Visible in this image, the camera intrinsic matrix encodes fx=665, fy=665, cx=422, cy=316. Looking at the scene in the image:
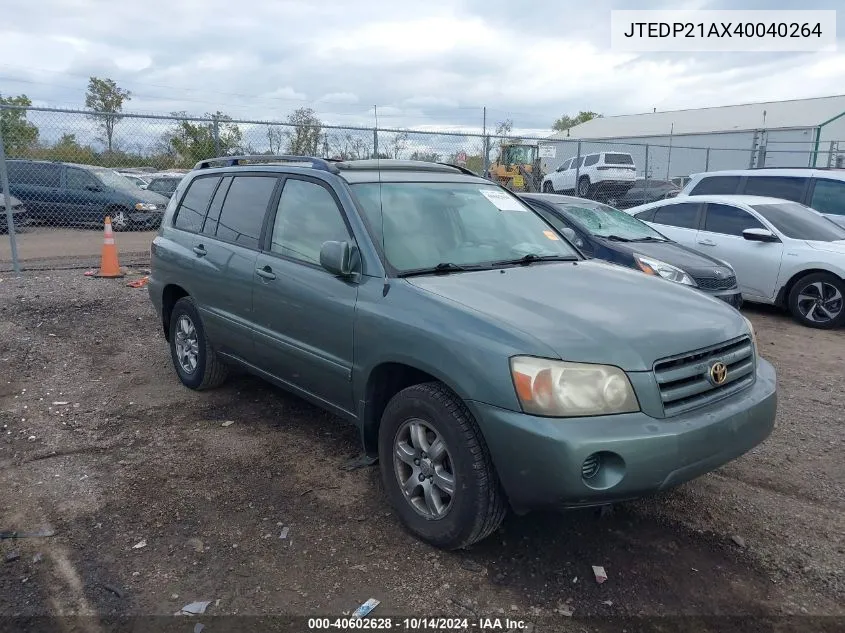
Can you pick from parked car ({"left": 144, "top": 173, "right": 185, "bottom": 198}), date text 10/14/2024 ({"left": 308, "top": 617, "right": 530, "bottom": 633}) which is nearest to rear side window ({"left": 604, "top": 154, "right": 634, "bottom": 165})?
parked car ({"left": 144, "top": 173, "right": 185, "bottom": 198})

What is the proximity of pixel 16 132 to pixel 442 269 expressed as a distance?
27.5 feet

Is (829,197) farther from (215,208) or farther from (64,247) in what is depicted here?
(64,247)

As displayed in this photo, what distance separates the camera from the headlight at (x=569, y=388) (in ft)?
8.80

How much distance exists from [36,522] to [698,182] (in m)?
10.2

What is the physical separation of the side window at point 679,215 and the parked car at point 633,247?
1261mm

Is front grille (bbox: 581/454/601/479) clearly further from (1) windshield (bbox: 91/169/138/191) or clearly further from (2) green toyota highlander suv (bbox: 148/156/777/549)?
(1) windshield (bbox: 91/169/138/191)

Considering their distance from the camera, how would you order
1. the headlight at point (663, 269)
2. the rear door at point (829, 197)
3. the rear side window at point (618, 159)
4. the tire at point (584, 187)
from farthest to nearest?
the rear side window at point (618, 159) < the tire at point (584, 187) < the rear door at point (829, 197) < the headlight at point (663, 269)

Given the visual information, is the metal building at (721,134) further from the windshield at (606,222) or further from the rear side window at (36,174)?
the windshield at (606,222)

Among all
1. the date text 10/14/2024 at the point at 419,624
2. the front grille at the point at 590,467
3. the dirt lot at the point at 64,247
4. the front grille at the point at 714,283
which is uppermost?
the front grille at the point at 714,283

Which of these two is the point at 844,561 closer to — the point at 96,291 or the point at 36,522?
the point at 36,522

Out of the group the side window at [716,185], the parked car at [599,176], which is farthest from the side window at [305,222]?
the parked car at [599,176]

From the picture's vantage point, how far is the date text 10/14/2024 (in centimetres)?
265

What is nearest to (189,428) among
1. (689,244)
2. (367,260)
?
(367,260)

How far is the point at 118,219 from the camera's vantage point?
49.5 ft
